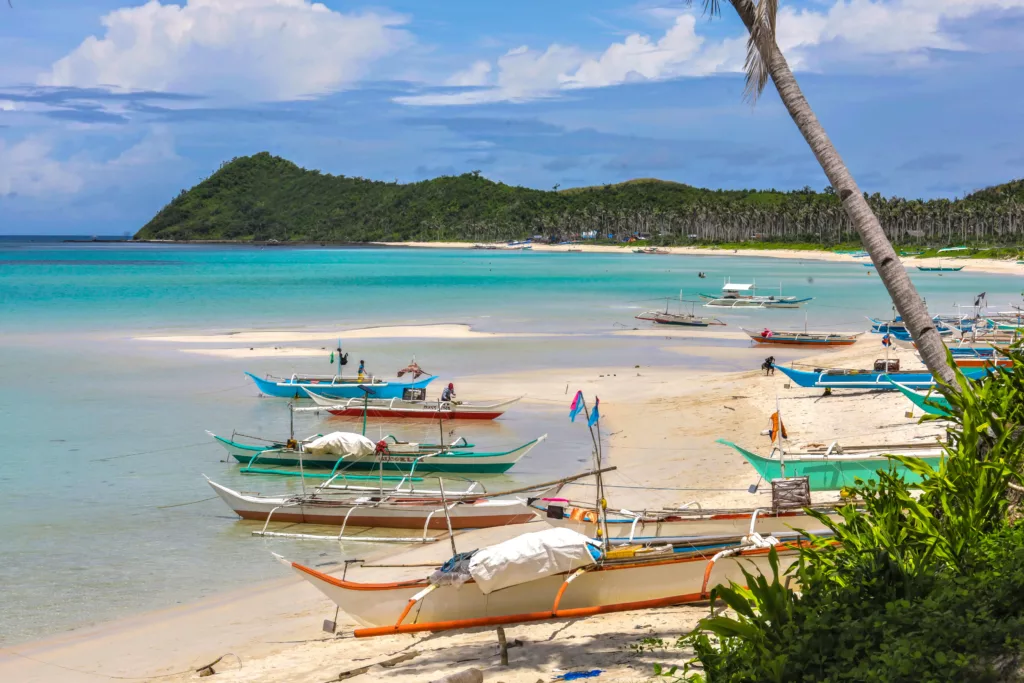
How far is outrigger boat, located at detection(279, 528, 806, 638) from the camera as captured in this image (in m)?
10.8

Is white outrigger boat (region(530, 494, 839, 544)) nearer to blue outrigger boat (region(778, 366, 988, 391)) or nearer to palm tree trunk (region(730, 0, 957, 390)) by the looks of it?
palm tree trunk (region(730, 0, 957, 390))

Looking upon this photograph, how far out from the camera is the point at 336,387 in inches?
1117

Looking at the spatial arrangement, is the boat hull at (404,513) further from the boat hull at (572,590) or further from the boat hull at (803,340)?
the boat hull at (803,340)

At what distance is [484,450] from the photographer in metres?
22.0

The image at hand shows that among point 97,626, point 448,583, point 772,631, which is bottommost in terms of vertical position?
point 97,626

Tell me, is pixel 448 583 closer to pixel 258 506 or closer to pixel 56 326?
pixel 258 506

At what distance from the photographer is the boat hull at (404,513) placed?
52.7 ft

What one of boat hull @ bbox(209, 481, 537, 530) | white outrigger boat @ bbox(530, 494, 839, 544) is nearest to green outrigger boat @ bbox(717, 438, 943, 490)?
white outrigger boat @ bbox(530, 494, 839, 544)

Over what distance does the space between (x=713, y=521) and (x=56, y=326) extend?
48434mm

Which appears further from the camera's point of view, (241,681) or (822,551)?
(241,681)

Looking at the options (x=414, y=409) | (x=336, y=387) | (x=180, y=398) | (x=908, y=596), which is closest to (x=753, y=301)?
(x=336, y=387)

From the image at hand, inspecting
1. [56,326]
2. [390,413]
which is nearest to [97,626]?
[390,413]

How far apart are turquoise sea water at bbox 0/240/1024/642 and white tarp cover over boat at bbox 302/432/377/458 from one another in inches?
53.1

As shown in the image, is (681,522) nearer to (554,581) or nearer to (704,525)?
(704,525)
